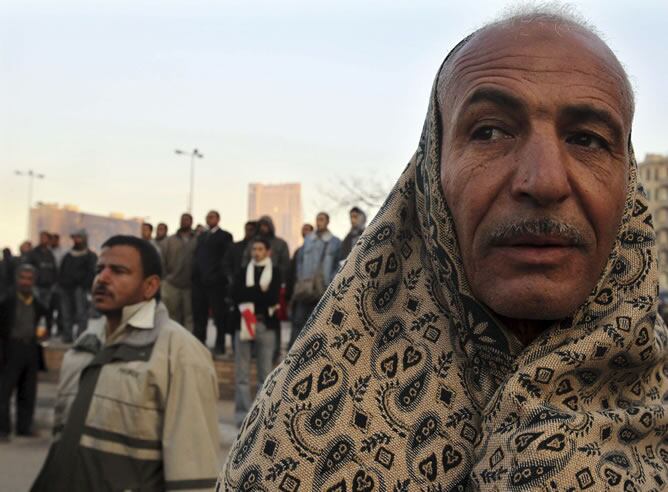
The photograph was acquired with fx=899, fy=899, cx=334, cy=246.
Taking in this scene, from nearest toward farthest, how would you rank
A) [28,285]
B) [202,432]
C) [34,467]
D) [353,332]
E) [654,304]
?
[654,304], [353,332], [202,432], [34,467], [28,285]

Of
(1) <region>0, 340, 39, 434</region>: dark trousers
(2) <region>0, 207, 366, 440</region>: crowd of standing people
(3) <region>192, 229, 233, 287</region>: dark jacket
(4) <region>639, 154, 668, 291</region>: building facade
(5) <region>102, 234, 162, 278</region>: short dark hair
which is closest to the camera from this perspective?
(5) <region>102, 234, 162, 278</region>: short dark hair

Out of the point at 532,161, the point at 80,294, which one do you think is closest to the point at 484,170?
the point at 532,161

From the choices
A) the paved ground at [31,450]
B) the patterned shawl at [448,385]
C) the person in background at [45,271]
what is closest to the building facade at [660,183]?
the person in background at [45,271]

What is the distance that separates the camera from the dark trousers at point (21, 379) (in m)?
10.5

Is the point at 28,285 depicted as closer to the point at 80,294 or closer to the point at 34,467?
the point at 34,467

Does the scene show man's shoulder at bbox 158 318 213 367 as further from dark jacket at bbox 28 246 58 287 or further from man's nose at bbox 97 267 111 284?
dark jacket at bbox 28 246 58 287

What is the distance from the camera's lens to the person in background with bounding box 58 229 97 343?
1443 cm

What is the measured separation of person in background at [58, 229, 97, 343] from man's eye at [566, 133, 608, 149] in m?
13.5

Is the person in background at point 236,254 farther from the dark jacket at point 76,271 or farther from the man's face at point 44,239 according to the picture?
the man's face at point 44,239

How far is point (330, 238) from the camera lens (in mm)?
11133

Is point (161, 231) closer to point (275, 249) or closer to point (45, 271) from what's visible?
point (45, 271)

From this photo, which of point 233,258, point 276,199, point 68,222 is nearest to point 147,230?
point 233,258

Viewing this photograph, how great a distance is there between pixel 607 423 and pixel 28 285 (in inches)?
405

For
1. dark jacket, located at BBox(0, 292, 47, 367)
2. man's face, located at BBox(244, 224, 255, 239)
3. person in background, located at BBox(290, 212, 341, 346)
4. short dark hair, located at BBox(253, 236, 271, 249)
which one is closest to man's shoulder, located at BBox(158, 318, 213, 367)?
short dark hair, located at BBox(253, 236, 271, 249)
